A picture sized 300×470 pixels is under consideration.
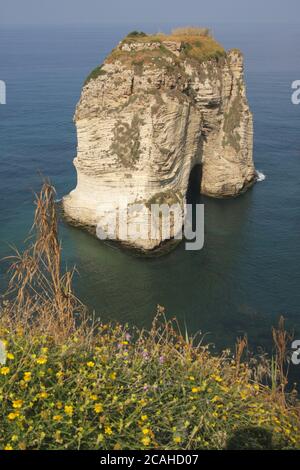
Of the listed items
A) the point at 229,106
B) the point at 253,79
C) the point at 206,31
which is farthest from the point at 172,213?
the point at 253,79

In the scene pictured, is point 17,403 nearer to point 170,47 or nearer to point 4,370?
point 4,370

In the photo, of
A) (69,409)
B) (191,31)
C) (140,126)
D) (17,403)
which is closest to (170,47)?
(191,31)

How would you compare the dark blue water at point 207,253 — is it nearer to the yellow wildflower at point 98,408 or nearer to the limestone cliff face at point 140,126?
the limestone cliff face at point 140,126

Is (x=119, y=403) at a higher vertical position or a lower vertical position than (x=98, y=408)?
lower

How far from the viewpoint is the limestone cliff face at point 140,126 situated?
35.8 meters

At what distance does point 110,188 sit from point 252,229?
40.8ft

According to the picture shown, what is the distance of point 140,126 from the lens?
3584 centimetres

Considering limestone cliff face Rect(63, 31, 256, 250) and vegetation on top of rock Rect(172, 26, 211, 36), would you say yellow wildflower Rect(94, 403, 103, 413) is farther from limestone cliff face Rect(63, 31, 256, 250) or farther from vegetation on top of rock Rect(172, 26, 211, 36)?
vegetation on top of rock Rect(172, 26, 211, 36)

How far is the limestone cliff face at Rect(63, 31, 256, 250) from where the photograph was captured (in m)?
35.8

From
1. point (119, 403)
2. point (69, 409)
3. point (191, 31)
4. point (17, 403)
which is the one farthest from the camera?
point (191, 31)

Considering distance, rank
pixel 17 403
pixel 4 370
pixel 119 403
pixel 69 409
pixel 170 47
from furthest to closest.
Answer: pixel 170 47 → pixel 119 403 → pixel 4 370 → pixel 69 409 → pixel 17 403

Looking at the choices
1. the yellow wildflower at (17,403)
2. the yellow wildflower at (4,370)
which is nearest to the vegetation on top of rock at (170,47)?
the yellow wildflower at (4,370)

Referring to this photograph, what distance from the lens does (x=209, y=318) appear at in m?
Result: 28.4

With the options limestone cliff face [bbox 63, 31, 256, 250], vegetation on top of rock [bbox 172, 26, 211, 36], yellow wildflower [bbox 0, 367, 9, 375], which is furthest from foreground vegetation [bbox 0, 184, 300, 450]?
vegetation on top of rock [bbox 172, 26, 211, 36]
